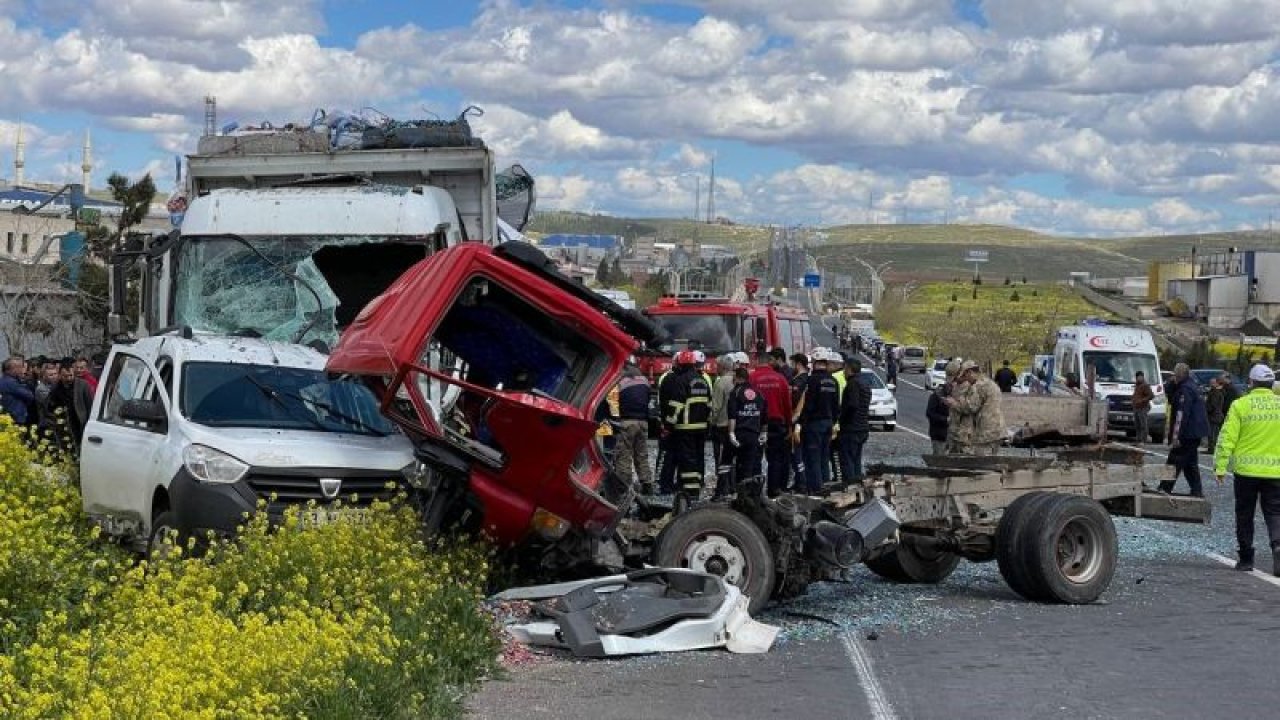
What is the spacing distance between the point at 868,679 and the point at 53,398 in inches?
561

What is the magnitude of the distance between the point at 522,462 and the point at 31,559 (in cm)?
303

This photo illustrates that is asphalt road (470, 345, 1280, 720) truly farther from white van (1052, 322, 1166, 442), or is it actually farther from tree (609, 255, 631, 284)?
tree (609, 255, 631, 284)

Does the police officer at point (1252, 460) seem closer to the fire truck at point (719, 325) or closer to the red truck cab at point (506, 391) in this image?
the red truck cab at point (506, 391)

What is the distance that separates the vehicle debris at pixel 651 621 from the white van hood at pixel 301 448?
70.4 inches

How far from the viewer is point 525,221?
21.1m

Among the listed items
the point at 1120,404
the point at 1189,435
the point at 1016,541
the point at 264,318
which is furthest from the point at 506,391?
the point at 1120,404

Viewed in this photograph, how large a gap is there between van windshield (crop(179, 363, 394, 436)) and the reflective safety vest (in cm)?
702

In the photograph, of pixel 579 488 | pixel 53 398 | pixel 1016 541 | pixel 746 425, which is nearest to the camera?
pixel 579 488

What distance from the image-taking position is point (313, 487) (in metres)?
11.5

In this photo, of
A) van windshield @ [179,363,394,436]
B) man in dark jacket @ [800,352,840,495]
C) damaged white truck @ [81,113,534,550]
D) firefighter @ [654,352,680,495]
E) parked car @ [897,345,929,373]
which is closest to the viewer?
damaged white truck @ [81,113,534,550]

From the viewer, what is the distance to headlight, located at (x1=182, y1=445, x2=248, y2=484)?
37.2 ft

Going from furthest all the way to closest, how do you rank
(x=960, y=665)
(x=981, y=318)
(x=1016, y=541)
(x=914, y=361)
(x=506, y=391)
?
(x=981, y=318) → (x=914, y=361) → (x=1016, y=541) → (x=506, y=391) → (x=960, y=665)

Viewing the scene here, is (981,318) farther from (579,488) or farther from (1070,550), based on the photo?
(579,488)

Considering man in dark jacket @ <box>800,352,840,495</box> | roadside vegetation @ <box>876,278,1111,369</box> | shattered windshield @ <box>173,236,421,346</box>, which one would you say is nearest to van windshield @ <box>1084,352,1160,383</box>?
roadside vegetation @ <box>876,278,1111,369</box>
